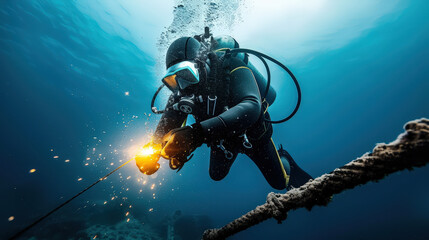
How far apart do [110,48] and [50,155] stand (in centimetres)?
4276

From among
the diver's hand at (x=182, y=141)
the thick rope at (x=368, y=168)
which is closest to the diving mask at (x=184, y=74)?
the diver's hand at (x=182, y=141)

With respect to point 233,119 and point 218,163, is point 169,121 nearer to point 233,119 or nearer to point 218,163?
point 218,163

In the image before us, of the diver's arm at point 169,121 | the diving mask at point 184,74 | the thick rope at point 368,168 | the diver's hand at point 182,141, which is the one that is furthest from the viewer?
the diver's arm at point 169,121

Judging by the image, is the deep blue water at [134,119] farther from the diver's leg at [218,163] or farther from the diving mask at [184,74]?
the diving mask at [184,74]

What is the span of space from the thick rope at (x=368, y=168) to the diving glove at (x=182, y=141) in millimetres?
1058

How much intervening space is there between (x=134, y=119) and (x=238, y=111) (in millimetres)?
46968

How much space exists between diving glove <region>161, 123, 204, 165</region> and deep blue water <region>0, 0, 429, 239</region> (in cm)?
1608

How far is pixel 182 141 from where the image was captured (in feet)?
6.27

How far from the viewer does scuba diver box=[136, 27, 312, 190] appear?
2.03 meters

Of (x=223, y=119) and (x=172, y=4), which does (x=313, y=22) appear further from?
(x=223, y=119)

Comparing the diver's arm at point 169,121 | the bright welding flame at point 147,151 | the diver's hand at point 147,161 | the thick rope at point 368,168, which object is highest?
the diver's arm at point 169,121

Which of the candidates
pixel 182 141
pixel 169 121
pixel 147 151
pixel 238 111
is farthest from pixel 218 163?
pixel 182 141

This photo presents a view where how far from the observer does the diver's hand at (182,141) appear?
189 centimetres

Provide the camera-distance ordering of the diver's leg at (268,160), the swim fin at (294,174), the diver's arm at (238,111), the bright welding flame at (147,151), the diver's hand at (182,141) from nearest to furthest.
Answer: the diver's hand at (182,141) < the diver's arm at (238,111) < the bright welding flame at (147,151) < the diver's leg at (268,160) < the swim fin at (294,174)
